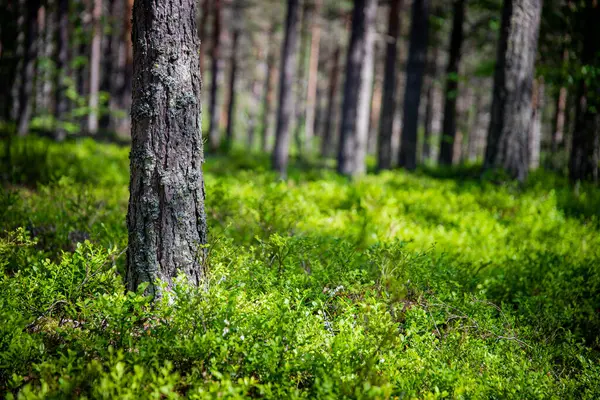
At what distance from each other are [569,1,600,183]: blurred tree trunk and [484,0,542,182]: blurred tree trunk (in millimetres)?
1885

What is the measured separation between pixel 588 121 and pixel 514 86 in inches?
94.4

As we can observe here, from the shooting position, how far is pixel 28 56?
1183 centimetres

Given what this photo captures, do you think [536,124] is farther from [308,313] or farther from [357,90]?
[308,313]

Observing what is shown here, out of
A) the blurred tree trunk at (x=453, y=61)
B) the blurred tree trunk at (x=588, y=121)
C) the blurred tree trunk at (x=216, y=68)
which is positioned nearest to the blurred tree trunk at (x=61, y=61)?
the blurred tree trunk at (x=216, y=68)

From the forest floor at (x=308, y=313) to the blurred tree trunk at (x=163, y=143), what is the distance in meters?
0.23

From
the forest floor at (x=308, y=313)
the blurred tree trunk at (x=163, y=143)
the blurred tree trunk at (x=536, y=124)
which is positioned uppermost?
the blurred tree trunk at (x=536, y=124)

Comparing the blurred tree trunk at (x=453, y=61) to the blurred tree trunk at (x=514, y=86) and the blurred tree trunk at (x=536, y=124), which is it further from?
the blurred tree trunk at (x=514, y=86)

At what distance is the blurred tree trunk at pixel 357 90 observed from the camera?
1126 centimetres

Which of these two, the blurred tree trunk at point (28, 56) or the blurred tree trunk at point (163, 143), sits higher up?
the blurred tree trunk at point (28, 56)

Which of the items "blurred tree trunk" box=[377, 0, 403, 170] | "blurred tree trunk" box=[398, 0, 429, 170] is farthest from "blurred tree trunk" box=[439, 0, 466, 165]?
"blurred tree trunk" box=[377, 0, 403, 170]

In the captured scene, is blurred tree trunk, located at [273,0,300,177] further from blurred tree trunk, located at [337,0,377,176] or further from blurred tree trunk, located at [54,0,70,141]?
blurred tree trunk, located at [54,0,70,141]

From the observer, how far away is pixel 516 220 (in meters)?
5.92

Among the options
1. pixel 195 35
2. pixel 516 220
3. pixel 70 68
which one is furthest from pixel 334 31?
pixel 195 35

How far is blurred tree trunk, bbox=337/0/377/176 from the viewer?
36.9 feet
